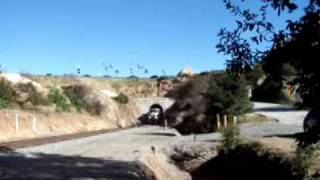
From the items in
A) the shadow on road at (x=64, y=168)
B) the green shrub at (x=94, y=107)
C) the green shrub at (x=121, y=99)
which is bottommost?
the shadow on road at (x=64, y=168)

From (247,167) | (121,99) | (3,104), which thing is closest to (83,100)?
(121,99)

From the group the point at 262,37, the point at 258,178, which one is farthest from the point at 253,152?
the point at 262,37

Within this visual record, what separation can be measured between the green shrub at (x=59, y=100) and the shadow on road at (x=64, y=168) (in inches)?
1861

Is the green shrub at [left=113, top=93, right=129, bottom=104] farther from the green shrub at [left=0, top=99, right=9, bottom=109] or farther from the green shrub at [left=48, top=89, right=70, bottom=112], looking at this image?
the green shrub at [left=0, top=99, right=9, bottom=109]

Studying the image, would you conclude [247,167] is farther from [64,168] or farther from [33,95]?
[33,95]

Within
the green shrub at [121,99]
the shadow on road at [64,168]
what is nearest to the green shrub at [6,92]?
the shadow on road at [64,168]

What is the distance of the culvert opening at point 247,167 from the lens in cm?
2480

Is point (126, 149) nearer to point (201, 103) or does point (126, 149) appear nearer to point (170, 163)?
point (170, 163)

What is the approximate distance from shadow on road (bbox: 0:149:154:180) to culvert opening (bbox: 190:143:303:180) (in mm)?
4488

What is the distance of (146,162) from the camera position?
28.7 metres

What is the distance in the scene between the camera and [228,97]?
5700 cm

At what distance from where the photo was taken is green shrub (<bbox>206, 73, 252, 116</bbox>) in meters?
56.8

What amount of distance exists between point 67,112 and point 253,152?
1823 inches

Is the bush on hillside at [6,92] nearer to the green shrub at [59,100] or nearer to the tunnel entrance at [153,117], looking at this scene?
the green shrub at [59,100]
